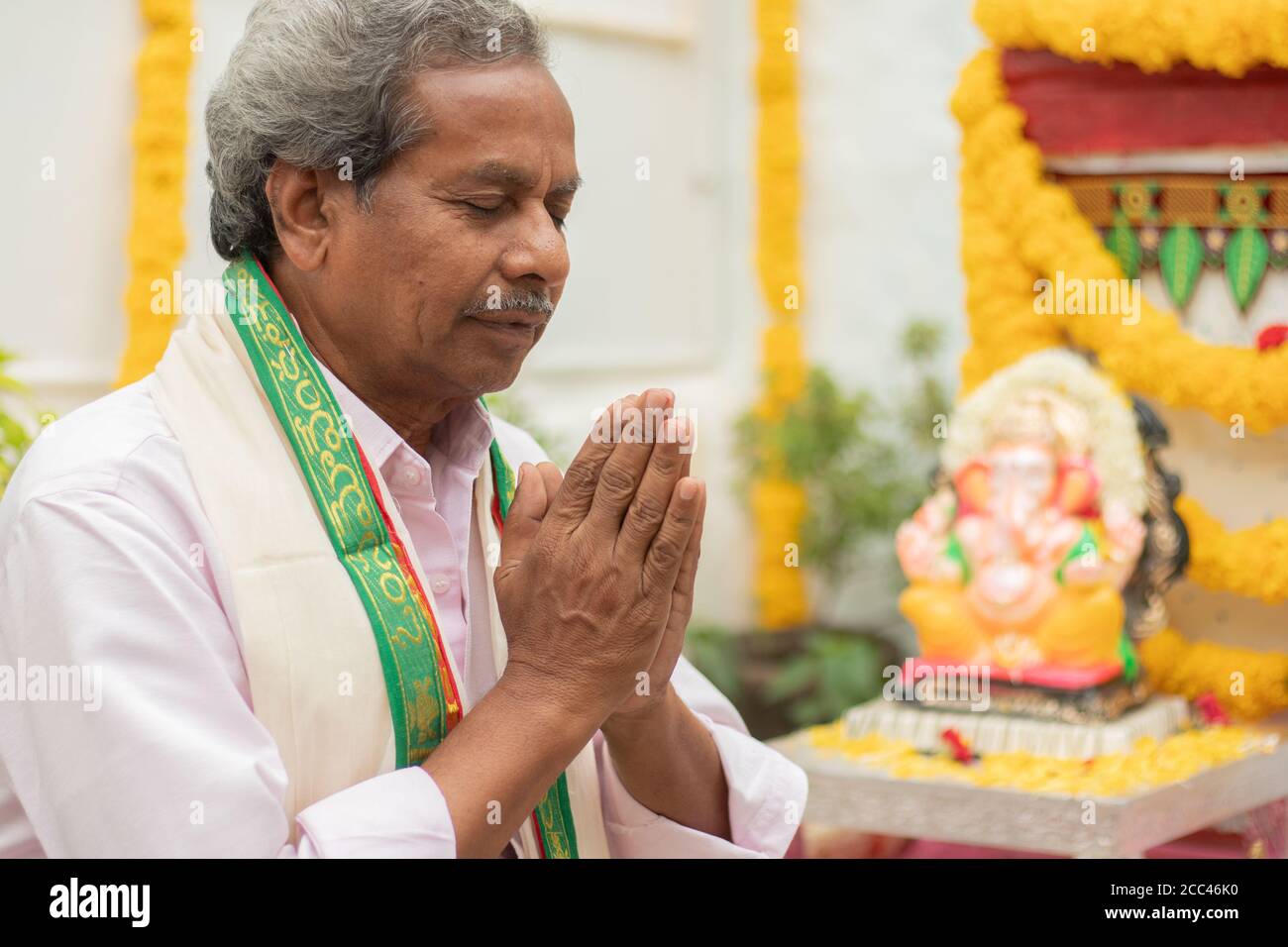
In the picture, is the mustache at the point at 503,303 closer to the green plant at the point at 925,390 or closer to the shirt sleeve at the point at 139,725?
the shirt sleeve at the point at 139,725

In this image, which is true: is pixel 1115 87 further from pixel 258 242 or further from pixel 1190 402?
pixel 258 242

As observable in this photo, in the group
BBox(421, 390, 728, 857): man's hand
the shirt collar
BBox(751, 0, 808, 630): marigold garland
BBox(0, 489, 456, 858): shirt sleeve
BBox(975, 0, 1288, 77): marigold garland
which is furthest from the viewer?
BBox(751, 0, 808, 630): marigold garland

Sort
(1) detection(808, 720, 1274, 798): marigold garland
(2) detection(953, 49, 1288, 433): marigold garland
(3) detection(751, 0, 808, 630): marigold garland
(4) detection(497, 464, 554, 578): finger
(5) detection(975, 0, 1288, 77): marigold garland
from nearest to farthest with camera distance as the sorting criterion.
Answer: (4) detection(497, 464, 554, 578): finger, (1) detection(808, 720, 1274, 798): marigold garland, (5) detection(975, 0, 1288, 77): marigold garland, (2) detection(953, 49, 1288, 433): marigold garland, (3) detection(751, 0, 808, 630): marigold garland

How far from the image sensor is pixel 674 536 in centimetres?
152

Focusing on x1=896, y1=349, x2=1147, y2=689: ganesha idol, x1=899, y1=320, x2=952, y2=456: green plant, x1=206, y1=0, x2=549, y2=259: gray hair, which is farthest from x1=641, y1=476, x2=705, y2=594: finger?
x1=899, y1=320, x2=952, y2=456: green plant

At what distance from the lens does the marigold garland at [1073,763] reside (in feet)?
12.3

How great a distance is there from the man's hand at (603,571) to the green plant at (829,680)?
15.2 feet

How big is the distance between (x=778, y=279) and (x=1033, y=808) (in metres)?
3.88

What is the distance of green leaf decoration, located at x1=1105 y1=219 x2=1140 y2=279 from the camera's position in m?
4.84

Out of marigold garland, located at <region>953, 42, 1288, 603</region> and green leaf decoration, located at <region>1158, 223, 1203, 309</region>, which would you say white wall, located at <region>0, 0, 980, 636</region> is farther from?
green leaf decoration, located at <region>1158, 223, 1203, 309</region>

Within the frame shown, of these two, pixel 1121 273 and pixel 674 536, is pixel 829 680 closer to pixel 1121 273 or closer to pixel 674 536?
pixel 1121 273

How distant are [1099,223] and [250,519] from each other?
394 cm

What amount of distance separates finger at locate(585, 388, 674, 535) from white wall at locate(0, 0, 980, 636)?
4.80 m

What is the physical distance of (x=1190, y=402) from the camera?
461cm
